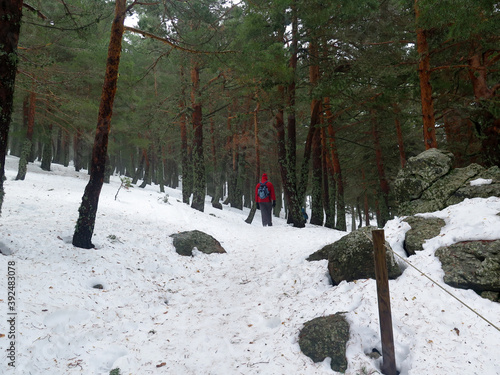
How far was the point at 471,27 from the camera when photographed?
249 inches

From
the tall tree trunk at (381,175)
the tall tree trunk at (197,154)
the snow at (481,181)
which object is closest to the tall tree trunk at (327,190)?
the tall tree trunk at (381,175)

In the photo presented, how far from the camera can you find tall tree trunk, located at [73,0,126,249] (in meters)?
5.85

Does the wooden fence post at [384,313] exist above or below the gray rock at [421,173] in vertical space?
below

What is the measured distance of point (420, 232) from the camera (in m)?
5.14

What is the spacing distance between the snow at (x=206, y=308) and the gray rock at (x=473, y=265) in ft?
0.42

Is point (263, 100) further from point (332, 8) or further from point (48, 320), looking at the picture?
point (48, 320)

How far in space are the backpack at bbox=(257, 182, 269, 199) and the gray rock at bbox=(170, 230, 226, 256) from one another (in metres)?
4.25

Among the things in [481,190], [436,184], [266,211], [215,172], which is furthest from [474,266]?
[215,172]

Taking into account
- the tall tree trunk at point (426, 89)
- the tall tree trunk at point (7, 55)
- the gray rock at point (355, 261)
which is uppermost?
the tall tree trunk at point (426, 89)

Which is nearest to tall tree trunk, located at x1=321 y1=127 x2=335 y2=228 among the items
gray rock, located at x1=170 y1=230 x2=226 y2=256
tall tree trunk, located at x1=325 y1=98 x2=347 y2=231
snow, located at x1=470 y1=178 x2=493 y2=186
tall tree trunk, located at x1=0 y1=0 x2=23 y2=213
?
tall tree trunk, located at x1=325 y1=98 x2=347 y2=231

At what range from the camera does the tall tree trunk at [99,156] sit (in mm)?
5852

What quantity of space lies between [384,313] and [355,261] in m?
1.82

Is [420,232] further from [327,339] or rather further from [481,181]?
[327,339]

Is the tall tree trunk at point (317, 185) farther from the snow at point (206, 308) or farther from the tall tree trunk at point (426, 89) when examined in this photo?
the snow at point (206, 308)
